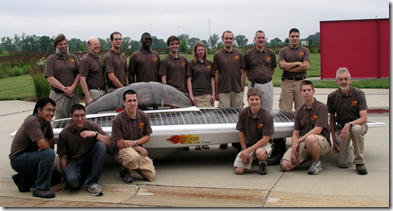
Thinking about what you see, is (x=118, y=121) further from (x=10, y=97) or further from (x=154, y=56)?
(x=10, y=97)

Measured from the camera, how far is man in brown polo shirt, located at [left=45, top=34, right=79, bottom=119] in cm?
653

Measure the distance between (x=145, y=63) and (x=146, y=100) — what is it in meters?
1.08

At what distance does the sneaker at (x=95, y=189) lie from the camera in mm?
4613

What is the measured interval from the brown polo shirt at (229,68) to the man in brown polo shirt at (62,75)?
2.28 m

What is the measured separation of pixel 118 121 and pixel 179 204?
1.35 m

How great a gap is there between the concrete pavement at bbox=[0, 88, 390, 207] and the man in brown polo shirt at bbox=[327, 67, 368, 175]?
183mm

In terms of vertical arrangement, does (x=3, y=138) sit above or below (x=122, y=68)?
below

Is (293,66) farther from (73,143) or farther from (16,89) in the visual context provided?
(16,89)

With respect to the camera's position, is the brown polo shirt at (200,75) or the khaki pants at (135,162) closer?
the khaki pants at (135,162)

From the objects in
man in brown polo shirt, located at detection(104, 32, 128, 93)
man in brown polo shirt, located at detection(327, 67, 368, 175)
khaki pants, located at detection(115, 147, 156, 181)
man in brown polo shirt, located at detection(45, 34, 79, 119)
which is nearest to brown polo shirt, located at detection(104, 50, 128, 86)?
man in brown polo shirt, located at detection(104, 32, 128, 93)

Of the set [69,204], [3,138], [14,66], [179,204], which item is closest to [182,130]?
[179,204]

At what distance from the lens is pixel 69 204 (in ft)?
14.3

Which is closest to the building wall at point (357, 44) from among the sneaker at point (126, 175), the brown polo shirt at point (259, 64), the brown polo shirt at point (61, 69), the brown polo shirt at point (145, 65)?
the brown polo shirt at point (259, 64)

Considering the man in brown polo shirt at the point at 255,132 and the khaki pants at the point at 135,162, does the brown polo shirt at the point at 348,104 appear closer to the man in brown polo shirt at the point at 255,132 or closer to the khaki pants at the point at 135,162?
the man in brown polo shirt at the point at 255,132
